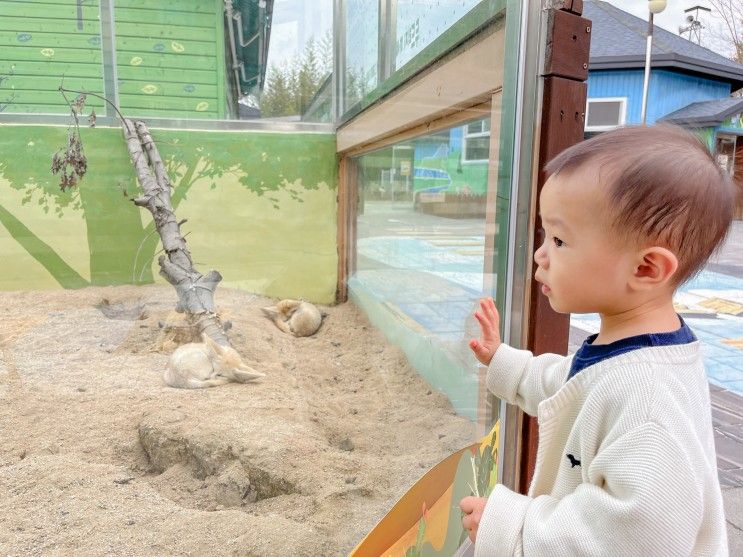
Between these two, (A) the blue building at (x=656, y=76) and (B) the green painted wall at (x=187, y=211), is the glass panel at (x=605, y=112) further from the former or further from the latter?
(B) the green painted wall at (x=187, y=211)

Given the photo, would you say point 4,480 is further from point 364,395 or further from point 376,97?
point 376,97

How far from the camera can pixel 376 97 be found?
2287mm

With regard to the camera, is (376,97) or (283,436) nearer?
(283,436)

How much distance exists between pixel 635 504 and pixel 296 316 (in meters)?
1.44

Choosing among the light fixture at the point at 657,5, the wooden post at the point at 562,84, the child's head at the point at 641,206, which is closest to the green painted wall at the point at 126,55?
the wooden post at the point at 562,84

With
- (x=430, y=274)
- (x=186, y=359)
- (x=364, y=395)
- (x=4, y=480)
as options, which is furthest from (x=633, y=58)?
(x=4, y=480)

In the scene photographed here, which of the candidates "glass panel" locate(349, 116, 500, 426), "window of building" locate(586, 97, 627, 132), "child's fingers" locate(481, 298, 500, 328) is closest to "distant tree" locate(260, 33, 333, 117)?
"glass panel" locate(349, 116, 500, 426)

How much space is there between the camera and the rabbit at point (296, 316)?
1.91 m

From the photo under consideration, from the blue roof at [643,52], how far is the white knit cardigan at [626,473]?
1.84m

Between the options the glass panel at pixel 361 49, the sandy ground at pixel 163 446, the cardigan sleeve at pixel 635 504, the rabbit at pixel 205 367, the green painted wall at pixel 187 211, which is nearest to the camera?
the cardigan sleeve at pixel 635 504

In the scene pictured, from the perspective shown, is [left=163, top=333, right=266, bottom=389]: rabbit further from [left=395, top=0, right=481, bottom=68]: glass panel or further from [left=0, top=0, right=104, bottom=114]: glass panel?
[left=395, top=0, right=481, bottom=68]: glass panel

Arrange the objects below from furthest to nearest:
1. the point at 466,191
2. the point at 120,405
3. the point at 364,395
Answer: the point at 364,395
the point at 466,191
the point at 120,405

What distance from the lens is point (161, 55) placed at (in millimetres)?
1377

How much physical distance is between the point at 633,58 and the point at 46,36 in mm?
3389
